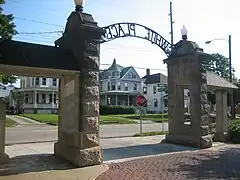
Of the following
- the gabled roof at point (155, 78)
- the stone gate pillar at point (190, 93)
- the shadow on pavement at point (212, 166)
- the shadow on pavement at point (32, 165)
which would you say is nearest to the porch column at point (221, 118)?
the stone gate pillar at point (190, 93)

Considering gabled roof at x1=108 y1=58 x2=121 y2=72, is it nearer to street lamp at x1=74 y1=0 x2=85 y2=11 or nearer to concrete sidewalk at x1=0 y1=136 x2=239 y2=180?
concrete sidewalk at x1=0 y1=136 x2=239 y2=180

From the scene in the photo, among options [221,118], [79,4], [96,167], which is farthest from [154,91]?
[96,167]

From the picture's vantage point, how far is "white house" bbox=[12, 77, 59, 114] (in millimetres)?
45719

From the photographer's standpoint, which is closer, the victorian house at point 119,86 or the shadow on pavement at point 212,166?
the shadow on pavement at point 212,166

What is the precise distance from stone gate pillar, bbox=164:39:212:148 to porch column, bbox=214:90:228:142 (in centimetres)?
204

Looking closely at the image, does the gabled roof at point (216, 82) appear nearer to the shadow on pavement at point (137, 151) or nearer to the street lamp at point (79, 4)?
the shadow on pavement at point (137, 151)

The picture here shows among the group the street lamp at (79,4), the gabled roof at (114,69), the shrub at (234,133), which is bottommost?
the shrub at (234,133)

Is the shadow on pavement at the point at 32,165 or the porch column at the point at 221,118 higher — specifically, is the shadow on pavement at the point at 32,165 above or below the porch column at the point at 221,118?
below

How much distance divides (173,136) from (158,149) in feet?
6.36

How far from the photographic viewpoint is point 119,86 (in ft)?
184

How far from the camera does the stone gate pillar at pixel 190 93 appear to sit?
11.7m

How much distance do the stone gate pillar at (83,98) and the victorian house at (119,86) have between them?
46183 millimetres

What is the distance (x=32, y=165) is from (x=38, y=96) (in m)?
40.0

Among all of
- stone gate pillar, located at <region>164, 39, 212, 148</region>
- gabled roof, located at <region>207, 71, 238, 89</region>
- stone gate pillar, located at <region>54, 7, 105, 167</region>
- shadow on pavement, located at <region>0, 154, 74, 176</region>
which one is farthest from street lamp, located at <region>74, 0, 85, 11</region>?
gabled roof, located at <region>207, 71, 238, 89</region>
